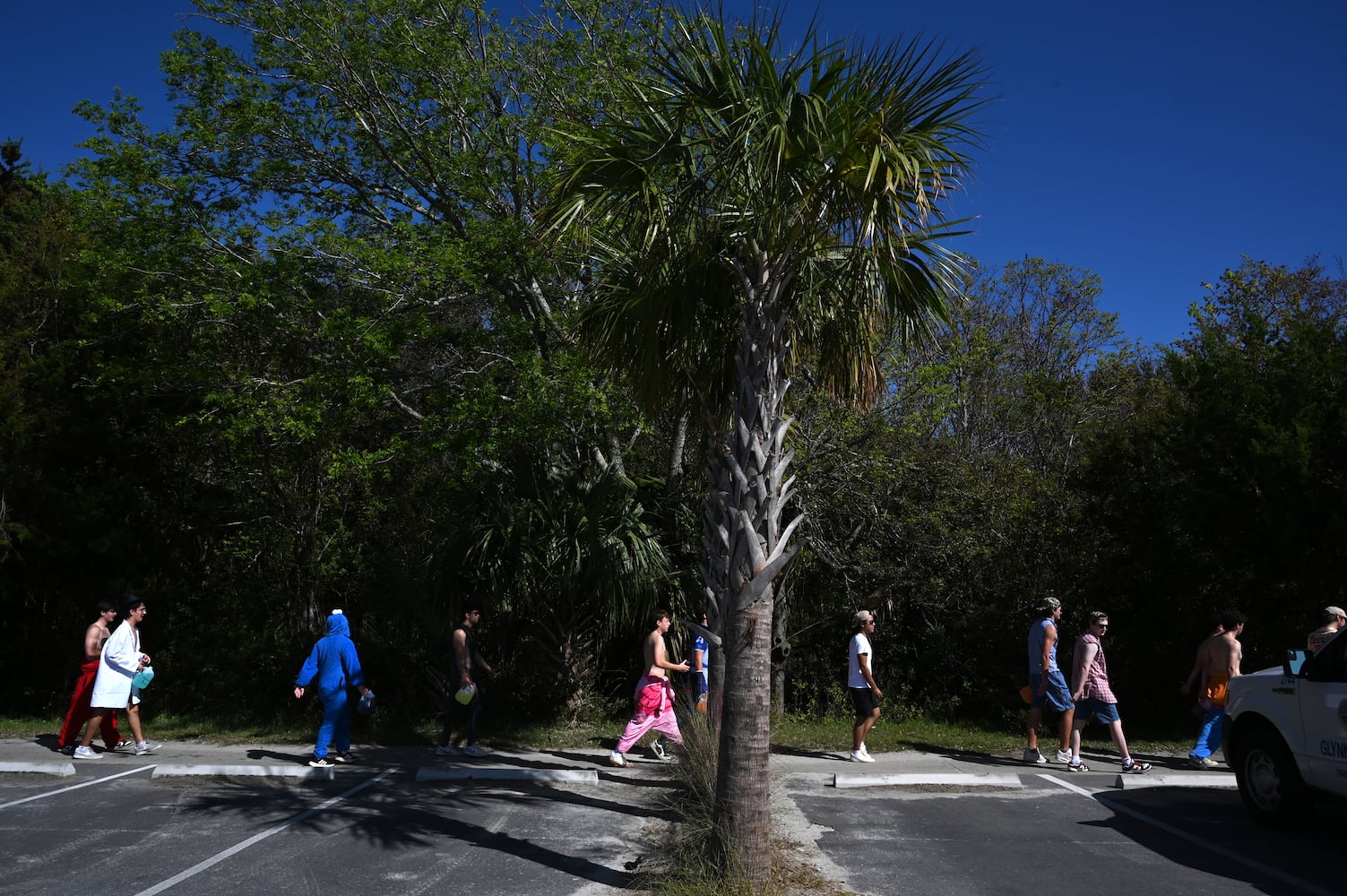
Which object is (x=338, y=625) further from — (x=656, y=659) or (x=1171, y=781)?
(x=1171, y=781)

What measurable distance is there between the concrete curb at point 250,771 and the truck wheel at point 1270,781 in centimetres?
823

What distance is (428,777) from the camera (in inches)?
380

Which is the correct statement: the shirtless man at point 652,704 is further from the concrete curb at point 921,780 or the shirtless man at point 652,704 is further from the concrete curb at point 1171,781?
the concrete curb at point 1171,781

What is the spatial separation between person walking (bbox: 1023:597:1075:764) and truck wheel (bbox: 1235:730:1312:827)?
238 centimetres

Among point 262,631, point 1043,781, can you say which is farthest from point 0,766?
point 1043,781

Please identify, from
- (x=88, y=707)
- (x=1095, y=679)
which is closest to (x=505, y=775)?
(x=88, y=707)

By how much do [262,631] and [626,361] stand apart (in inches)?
460

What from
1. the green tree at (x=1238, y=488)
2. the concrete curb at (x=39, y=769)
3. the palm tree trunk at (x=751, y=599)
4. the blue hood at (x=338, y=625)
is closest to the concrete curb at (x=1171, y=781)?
the green tree at (x=1238, y=488)

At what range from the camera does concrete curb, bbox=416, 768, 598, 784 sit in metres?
9.66

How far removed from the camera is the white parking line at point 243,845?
632 centimetres

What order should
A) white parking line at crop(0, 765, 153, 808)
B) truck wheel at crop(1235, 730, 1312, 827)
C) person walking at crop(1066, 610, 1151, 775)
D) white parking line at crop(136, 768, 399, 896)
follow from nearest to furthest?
white parking line at crop(136, 768, 399, 896)
truck wheel at crop(1235, 730, 1312, 827)
white parking line at crop(0, 765, 153, 808)
person walking at crop(1066, 610, 1151, 775)

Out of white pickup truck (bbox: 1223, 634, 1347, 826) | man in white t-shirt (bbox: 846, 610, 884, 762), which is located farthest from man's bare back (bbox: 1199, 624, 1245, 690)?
man in white t-shirt (bbox: 846, 610, 884, 762)

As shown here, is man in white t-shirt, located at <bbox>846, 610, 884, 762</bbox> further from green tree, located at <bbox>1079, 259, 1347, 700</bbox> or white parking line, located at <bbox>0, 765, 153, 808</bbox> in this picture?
white parking line, located at <bbox>0, 765, 153, 808</bbox>

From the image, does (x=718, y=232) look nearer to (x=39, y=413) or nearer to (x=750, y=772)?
(x=750, y=772)
